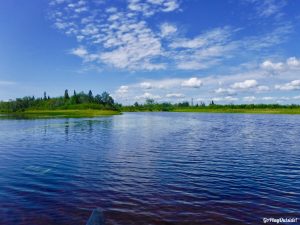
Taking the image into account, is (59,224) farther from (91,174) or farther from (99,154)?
(99,154)

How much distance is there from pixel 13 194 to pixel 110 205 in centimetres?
681

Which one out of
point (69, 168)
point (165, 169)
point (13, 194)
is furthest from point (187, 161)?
point (13, 194)

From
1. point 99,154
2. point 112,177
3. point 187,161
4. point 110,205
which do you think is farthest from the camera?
point 99,154

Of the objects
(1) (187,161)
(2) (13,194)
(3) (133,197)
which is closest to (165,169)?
(1) (187,161)

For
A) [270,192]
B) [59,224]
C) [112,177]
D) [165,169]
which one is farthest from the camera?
[165,169]

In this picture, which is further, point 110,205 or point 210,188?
point 210,188

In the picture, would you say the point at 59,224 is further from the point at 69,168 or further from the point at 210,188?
the point at 69,168

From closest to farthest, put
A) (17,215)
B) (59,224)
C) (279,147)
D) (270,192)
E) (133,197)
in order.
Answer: (59,224)
(17,215)
(133,197)
(270,192)
(279,147)

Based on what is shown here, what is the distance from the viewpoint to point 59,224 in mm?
12984

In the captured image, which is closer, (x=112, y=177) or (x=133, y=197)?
(x=133, y=197)

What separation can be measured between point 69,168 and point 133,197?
1061cm

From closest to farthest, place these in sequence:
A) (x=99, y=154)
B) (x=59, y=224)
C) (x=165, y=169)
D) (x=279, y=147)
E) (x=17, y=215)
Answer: (x=59, y=224) → (x=17, y=215) → (x=165, y=169) → (x=99, y=154) → (x=279, y=147)

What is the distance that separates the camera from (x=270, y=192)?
18.0 m

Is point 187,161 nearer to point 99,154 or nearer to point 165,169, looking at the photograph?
point 165,169
